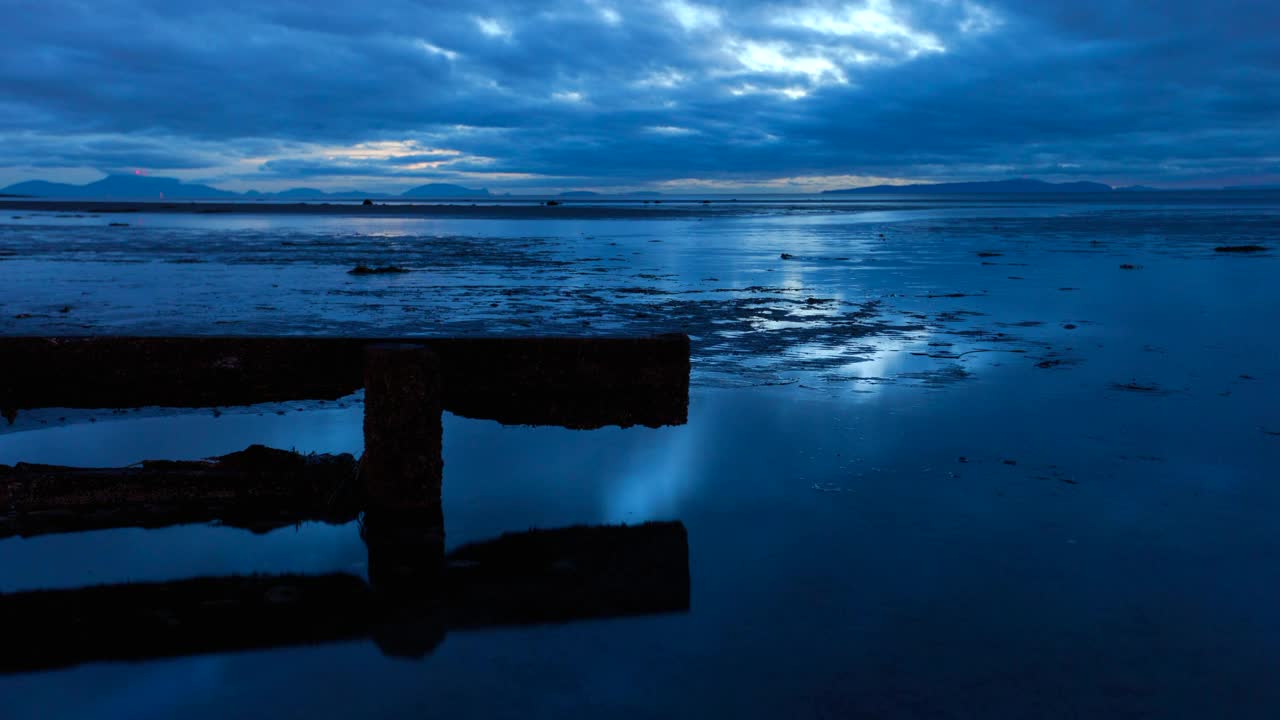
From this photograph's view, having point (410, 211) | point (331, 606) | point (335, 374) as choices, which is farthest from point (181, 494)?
point (410, 211)

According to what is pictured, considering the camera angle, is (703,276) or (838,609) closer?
(838,609)

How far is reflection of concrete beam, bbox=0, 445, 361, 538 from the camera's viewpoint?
5418 mm

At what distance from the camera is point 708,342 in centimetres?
1134

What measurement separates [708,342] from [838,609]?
7105 mm

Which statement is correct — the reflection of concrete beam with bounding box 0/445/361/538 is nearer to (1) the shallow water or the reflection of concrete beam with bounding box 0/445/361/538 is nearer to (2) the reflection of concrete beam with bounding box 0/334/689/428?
(1) the shallow water

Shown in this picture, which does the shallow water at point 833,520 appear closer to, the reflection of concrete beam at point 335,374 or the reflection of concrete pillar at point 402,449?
the reflection of concrete pillar at point 402,449

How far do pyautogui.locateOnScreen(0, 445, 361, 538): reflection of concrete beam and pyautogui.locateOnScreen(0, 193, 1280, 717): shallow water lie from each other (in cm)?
22

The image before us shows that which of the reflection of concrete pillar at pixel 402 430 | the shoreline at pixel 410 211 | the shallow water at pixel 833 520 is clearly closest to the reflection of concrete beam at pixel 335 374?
the reflection of concrete pillar at pixel 402 430

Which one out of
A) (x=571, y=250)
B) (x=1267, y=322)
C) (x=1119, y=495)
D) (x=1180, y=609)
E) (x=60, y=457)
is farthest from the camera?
(x=571, y=250)

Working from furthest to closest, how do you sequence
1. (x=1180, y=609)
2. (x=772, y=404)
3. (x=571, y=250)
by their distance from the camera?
(x=571, y=250) → (x=772, y=404) → (x=1180, y=609)

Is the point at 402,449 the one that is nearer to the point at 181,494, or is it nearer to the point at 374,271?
the point at 181,494

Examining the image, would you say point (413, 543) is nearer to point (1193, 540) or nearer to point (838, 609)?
point (838, 609)

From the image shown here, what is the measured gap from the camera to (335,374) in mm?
5691

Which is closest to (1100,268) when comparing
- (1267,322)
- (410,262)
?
(1267,322)
